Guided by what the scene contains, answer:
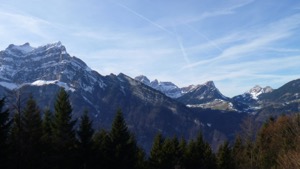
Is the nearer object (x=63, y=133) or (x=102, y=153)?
(x=63, y=133)

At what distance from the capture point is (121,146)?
61.9 metres

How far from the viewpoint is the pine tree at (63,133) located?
52.4 m

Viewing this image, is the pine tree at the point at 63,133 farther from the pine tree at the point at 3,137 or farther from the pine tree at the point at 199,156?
the pine tree at the point at 199,156

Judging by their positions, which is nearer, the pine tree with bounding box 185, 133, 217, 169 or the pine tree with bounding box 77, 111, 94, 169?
the pine tree with bounding box 77, 111, 94, 169

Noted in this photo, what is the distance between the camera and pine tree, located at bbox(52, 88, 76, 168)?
5240 centimetres

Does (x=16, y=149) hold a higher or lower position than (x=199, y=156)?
higher

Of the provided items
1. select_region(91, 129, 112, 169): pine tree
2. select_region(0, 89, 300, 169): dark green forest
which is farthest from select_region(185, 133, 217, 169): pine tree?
select_region(91, 129, 112, 169): pine tree

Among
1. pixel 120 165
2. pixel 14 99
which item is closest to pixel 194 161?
pixel 120 165

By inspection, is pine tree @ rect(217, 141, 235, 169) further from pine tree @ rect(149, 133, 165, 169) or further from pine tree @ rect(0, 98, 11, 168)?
pine tree @ rect(0, 98, 11, 168)

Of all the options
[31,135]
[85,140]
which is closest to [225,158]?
[85,140]

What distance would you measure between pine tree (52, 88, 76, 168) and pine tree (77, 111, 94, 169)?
5.63ft

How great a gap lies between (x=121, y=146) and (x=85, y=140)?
22.0 feet

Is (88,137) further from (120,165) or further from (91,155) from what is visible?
(120,165)

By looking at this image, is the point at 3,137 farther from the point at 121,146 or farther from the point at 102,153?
the point at 121,146
